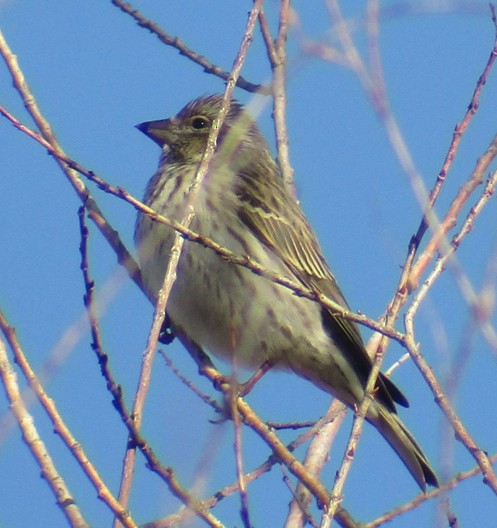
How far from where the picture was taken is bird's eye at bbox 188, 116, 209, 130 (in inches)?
285

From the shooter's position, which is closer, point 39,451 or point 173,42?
point 39,451

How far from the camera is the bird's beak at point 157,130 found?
7160 mm

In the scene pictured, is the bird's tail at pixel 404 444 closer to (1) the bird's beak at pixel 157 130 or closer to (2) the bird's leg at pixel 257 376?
(2) the bird's leg at pixel 257 376

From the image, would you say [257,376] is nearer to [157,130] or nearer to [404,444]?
[404,444]

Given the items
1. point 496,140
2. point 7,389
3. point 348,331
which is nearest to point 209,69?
point 348,331

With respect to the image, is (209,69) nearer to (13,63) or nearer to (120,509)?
(13,63)

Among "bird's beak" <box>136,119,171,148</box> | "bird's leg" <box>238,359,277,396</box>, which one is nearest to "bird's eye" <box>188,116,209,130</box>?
"bird's beak" <box>136,119,171,148</box>

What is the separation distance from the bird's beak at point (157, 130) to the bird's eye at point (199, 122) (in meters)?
0.17

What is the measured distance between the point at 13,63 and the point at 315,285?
2.70 meters

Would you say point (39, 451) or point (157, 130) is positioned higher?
point (157, 130)

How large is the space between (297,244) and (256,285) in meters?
0.69

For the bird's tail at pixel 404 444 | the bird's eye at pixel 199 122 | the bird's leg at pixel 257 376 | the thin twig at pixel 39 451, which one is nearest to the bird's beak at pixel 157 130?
the bird's eye at pixel 199 122

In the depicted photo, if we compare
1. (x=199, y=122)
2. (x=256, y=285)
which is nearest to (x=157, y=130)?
(x=199, y=122)

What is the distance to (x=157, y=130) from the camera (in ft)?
23.6
